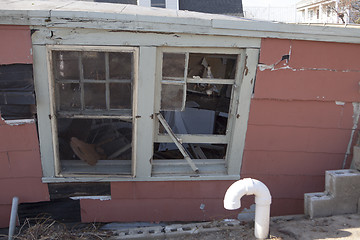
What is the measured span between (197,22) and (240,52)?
587 millimetres

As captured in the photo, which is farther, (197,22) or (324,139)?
(324,139)

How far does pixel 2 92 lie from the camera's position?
3.39 m

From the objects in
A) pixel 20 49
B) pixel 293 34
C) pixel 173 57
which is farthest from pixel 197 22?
pixel 20 49

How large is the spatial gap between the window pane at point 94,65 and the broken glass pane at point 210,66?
3.33ft

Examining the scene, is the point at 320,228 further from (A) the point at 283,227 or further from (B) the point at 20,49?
(B) the point at 20,49

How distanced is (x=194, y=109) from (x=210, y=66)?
3.23 ft

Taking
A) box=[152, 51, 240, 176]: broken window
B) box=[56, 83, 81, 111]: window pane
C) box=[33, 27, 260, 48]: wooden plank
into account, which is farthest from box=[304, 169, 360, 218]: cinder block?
box=[56, 83, 81, 111]: window pane

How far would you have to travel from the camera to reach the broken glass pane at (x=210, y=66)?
3.93 m

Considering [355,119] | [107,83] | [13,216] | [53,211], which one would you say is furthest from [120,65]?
[355,119]

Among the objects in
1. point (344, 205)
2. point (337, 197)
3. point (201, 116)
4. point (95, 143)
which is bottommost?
point (344, 205)

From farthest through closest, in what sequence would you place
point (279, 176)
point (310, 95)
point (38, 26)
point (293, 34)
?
point (279, 176)
point (310, 95)
point (293, 34)
point (38, 26)

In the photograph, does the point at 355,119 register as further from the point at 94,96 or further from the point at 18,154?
the point at 18,154

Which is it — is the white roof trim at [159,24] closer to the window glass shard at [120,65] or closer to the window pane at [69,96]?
the window glass shard at [120,65]

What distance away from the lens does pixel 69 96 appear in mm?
3705
